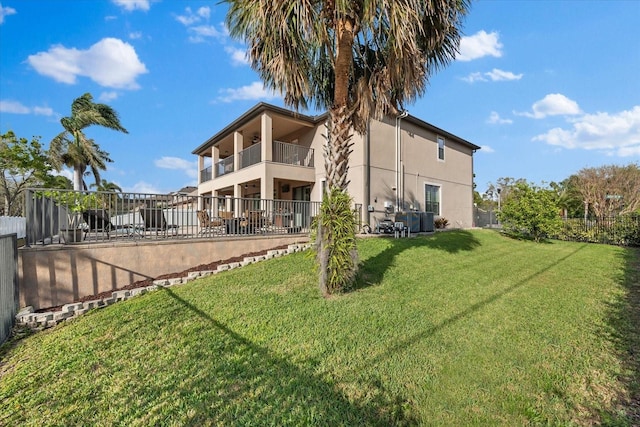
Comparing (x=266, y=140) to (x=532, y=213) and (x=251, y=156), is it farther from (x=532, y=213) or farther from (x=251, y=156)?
(x=532, y=213)

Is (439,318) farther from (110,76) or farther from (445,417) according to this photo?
(110,76)

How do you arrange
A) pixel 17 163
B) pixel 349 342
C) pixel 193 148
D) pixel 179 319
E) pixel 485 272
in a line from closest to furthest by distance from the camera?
pixel 349 342 < pixel 179 319 < pixel 485 272 < pixel 17 163 < pixel 193 148

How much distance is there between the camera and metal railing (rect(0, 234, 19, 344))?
502cm

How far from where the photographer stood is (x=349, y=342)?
13.0 feet

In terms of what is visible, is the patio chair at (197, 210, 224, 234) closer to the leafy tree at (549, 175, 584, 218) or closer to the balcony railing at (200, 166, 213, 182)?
the balcony railing at (200, 166, 213, 182)

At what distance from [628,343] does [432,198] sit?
560 inches

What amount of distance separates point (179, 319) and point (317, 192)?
34.5 ft

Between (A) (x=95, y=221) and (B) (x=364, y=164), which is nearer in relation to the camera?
(A) (x=95, y=221)

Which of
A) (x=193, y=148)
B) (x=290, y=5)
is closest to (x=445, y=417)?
(x=290, y=5)

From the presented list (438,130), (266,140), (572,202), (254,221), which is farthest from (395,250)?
(572,202)

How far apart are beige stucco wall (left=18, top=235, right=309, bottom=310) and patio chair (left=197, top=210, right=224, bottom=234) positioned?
74 centimetres

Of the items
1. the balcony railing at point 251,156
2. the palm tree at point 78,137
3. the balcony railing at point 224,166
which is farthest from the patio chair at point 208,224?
the palm tree at point 78,137

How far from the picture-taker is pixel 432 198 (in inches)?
695

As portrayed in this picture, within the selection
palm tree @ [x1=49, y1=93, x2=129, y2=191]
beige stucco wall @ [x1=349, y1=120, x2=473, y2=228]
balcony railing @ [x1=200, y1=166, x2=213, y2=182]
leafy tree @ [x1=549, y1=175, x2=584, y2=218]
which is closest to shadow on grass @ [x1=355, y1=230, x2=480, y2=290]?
beige stucco wall @ [x1=349, y1=120, x2=473, y2=228]
